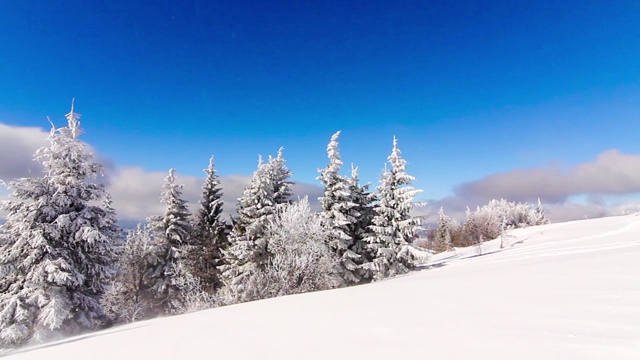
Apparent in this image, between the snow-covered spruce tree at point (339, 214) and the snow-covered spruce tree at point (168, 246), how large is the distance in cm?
1183

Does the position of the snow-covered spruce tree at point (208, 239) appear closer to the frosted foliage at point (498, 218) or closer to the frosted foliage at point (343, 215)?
the frosted foliage at point (343, 215)

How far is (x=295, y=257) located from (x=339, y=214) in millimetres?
5853

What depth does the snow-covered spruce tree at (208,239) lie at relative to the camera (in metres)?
29.0

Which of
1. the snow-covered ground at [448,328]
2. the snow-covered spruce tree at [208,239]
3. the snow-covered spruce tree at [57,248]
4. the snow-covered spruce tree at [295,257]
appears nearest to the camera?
the snow-covered ground at [448,328]

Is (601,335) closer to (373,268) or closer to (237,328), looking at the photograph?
(237,328)

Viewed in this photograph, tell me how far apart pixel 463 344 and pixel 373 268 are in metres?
21.6

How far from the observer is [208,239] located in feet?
97.9

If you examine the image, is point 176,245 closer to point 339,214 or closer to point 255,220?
point 255,220

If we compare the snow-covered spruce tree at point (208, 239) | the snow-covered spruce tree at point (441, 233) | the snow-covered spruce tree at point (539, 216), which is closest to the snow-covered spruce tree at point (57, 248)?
the snow-covered spruce tree at point (208, 239)

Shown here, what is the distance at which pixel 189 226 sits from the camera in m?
28.4

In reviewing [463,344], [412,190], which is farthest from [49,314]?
[412,190]

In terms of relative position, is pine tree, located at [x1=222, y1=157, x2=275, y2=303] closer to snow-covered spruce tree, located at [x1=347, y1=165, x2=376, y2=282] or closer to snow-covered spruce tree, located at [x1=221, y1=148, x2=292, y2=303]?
snow-covered spruce tree, located at [x1=221, y1=148, x2=292, y2=303]

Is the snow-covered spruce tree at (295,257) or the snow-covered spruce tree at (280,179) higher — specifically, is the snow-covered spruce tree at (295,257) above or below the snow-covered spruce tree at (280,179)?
below

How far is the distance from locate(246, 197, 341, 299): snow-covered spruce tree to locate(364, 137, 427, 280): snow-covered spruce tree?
146 inches
